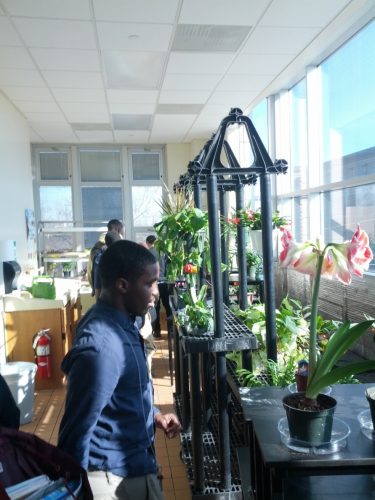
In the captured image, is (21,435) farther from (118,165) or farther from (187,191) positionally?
(118,165)

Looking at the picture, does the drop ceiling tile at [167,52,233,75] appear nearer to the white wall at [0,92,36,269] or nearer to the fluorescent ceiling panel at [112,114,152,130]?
the fluorescent ceiling panel at [112,114,152,130]

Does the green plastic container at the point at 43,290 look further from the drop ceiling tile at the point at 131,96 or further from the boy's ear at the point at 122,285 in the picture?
the boy's ear at the point at 122,285

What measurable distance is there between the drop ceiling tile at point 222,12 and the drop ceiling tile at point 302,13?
92 mm

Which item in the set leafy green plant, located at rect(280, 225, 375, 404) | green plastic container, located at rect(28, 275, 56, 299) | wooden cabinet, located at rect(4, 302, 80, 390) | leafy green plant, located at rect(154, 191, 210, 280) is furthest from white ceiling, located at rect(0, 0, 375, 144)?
leafy green plant, located at rect(280, 225, 375, 404)

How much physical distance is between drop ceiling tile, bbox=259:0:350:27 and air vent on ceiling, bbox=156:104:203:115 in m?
2.03

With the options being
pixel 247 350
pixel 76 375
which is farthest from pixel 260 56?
pixel 76 375

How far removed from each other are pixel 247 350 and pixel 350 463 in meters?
0.95

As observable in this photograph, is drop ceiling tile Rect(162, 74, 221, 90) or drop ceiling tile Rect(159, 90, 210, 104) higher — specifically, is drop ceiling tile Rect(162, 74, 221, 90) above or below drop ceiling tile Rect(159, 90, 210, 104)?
above

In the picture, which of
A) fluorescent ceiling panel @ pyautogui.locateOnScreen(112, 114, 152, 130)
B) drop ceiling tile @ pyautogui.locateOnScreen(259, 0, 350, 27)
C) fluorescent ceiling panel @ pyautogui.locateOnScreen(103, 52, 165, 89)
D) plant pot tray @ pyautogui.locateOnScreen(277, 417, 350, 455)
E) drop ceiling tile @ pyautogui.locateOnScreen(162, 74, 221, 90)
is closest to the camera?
plant pot tray @ pyautogui.locateOnScreen(277, 417, 350, 455)

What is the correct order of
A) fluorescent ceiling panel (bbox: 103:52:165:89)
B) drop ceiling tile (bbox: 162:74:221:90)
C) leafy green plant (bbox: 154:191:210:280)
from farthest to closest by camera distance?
drop ceiling tile (bbox: 162:74:221:90) → fluorescent ceiling panel (bbox: 103:52:165:89) → leafy green plant (bbox: 154:191:210:280)

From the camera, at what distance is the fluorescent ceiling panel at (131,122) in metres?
5.36

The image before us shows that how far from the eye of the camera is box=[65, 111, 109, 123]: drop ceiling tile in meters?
5.09

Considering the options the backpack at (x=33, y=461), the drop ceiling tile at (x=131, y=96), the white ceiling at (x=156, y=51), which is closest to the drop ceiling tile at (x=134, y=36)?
the white ceiling at (x=156, y=51)

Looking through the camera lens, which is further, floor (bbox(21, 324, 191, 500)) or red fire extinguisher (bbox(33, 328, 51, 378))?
red fire extinguisher (bbox(33, 328, 51, 378))
